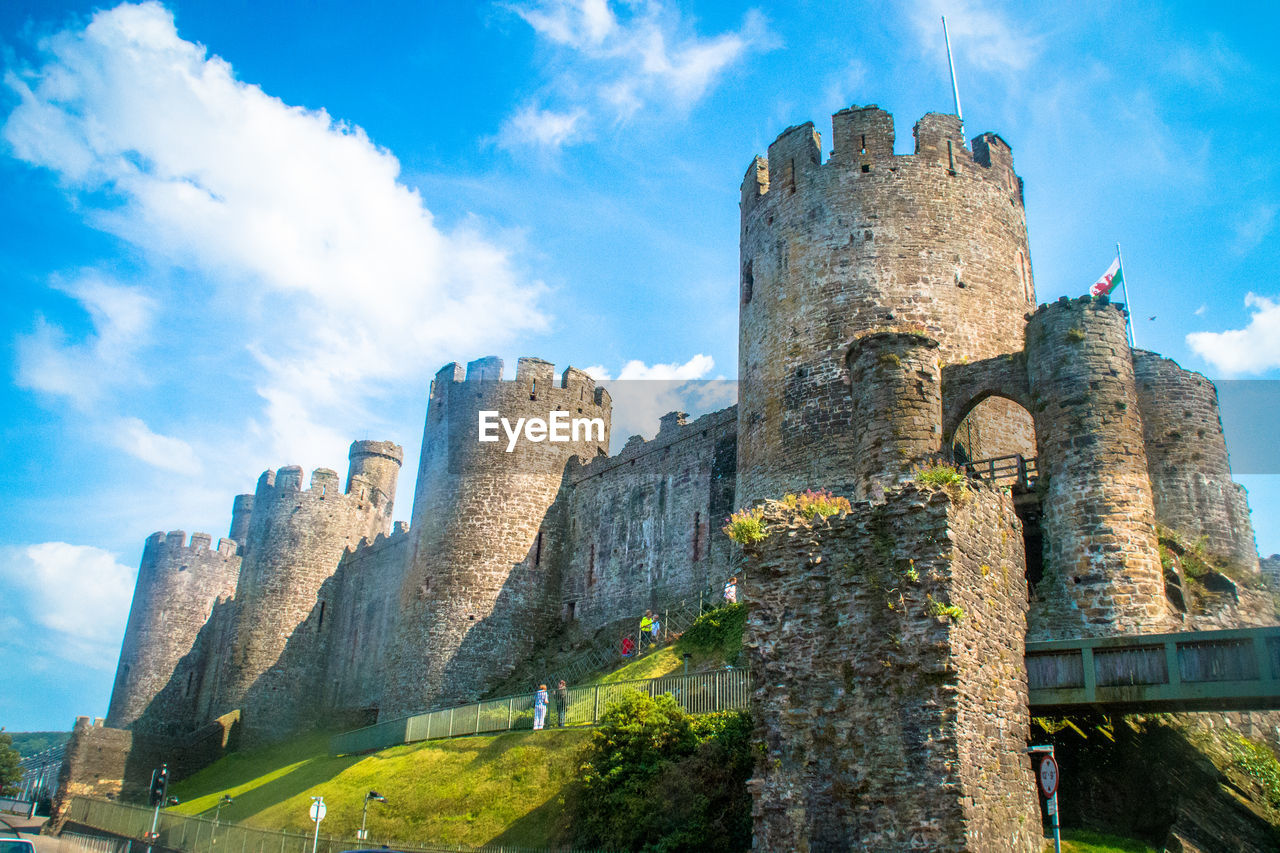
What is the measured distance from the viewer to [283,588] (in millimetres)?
44562

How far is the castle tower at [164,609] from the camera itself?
161ft

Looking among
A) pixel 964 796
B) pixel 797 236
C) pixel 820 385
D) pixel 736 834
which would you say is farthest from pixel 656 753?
pixel 797 236

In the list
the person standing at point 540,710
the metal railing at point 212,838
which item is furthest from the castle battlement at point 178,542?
the person standing at point 540,710

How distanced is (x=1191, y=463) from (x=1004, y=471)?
359 cm

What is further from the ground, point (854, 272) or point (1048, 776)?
point (854, 272)

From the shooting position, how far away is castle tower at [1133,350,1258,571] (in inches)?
773

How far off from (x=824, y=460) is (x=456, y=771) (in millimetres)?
10531

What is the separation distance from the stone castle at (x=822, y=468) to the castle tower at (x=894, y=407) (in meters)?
0.04

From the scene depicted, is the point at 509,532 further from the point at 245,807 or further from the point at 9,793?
the point at 9,793

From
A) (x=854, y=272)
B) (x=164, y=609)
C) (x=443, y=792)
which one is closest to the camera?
(x=443, y=792)

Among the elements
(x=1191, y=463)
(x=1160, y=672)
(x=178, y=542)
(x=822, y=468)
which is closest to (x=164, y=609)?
(x=178, y=542)

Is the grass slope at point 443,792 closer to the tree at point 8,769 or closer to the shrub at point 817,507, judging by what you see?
the shrub at point 817,507

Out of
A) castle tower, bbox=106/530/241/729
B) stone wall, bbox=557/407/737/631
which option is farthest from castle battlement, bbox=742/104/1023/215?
castle tower, bbox=106/530/241/729

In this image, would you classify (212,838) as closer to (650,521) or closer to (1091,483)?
(650,521)
